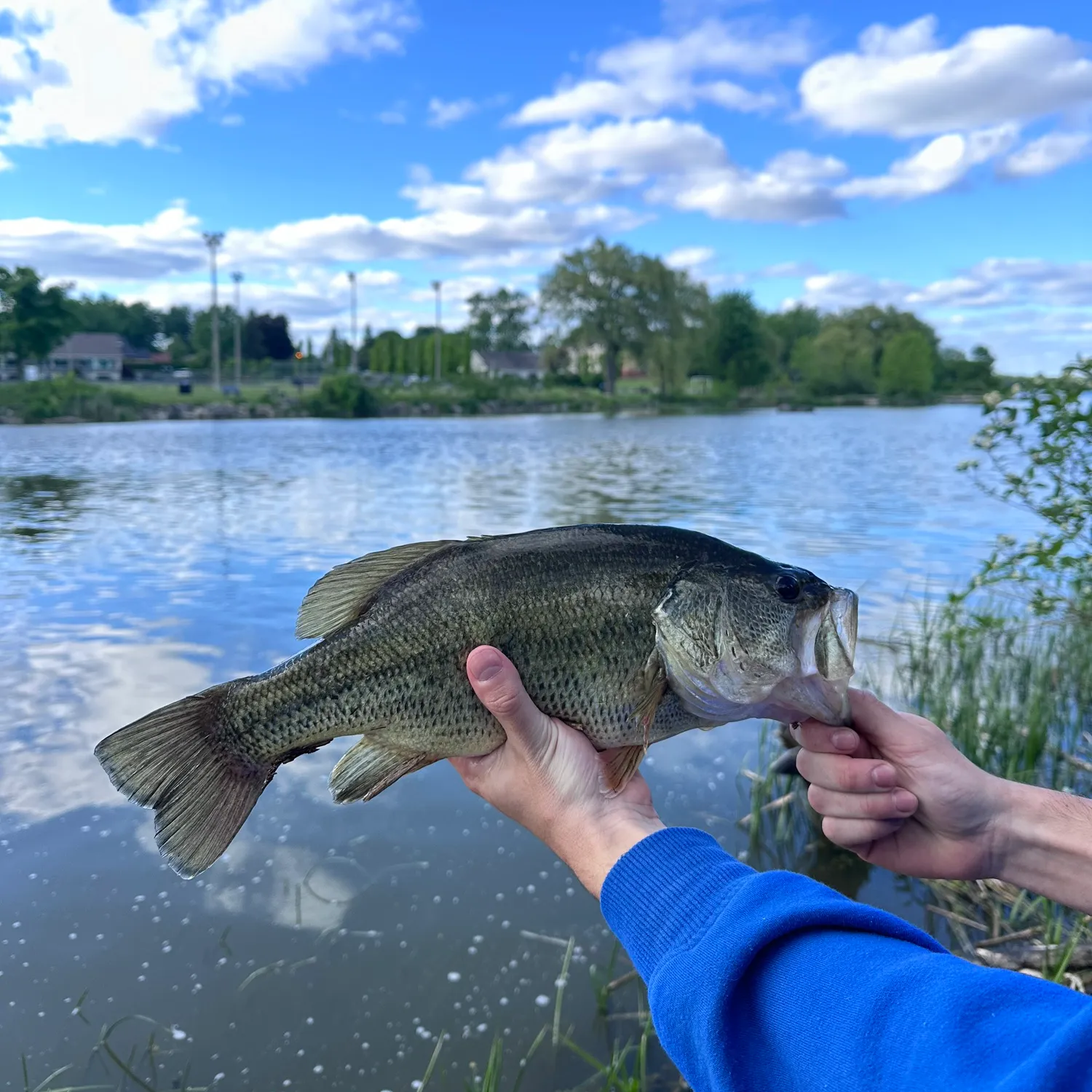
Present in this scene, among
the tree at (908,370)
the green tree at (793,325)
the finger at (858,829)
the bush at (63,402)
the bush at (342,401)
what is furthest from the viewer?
the green tree at (793,325)

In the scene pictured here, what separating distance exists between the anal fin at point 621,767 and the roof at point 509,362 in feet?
383

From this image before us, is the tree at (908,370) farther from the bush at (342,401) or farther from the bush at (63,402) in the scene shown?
the bush at (63,402)

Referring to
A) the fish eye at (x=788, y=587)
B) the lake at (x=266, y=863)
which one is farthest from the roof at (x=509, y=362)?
the fish eye at (x=788, y=587)

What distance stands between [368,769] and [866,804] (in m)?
1.42

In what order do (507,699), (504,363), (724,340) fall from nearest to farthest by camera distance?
(507,699)
(724,340)
(504,363)

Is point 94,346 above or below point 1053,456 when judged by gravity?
above

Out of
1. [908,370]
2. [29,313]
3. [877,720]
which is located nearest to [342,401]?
[29,313]

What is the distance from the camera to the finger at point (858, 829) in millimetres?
2586

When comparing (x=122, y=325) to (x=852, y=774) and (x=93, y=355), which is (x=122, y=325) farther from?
(x=852, y=774)

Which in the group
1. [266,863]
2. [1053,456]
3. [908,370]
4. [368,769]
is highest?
[908,370]

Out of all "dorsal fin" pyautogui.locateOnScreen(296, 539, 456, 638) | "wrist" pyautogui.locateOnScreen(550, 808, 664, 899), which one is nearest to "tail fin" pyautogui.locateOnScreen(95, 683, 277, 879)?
"dorsal fin" pyautogui.locateOnScreen(296, 539, 456, 638)

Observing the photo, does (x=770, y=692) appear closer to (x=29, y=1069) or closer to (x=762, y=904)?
(x=762, y=904)

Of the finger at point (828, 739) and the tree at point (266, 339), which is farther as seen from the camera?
the tree at point (266, 339)

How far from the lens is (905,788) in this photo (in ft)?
8.37
